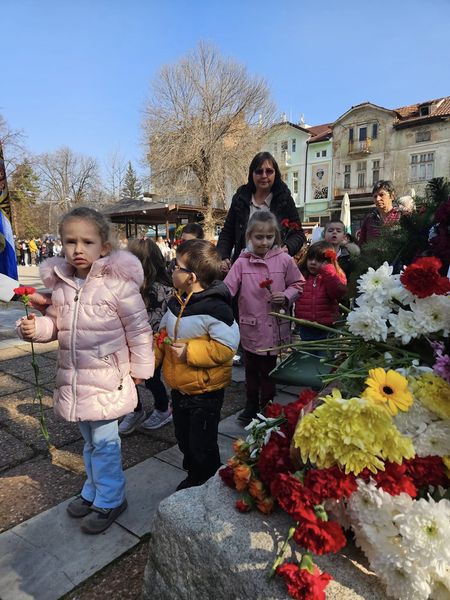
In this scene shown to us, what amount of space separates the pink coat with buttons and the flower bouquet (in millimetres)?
1794

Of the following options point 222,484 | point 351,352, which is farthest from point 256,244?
point 222,484

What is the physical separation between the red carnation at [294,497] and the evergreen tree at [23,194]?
35202 millimetres

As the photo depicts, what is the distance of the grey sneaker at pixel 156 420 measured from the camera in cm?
325

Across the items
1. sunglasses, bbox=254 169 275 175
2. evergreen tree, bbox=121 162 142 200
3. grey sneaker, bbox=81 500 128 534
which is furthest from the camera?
evergreen tree, bbox=121 162 142 200

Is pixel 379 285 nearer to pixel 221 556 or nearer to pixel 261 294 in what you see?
pixel 221 556

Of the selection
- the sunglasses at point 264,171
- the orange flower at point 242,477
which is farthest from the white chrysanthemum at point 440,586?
the sunglasses at point 264,171

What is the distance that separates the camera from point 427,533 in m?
1.04

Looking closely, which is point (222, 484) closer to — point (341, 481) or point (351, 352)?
point (341, 481)

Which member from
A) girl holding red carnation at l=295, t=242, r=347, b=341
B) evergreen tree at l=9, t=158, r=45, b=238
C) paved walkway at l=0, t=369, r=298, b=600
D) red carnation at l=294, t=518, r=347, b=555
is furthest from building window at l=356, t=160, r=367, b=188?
red carnation at l=294, t=518, r=347, b=555

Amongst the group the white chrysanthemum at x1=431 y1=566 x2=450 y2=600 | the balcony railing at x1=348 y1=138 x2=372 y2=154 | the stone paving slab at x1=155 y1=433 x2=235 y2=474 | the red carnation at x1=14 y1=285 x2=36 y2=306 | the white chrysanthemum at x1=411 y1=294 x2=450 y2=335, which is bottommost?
the stone paving slab at x1=155 y1=433 x2=235 y2=474

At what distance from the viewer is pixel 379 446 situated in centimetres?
114

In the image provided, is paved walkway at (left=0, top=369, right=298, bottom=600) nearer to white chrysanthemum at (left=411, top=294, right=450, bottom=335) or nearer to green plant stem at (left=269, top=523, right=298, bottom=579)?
green plant stem at (left=269, top=523, right=298, bottom=579)

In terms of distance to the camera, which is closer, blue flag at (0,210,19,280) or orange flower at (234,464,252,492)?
orange flower at (234,464,252,492)

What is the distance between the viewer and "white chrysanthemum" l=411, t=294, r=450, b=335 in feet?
4.05
